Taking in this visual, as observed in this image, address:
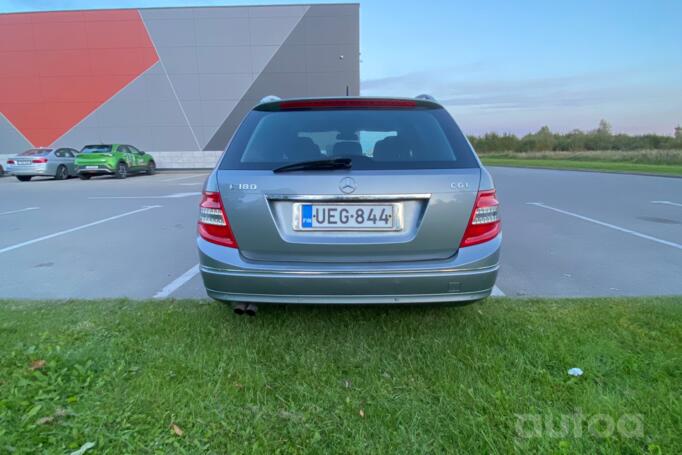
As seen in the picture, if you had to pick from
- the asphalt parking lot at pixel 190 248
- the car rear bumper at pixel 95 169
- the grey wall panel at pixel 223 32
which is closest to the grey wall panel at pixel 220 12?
the grey wall panel at pixel 223 32

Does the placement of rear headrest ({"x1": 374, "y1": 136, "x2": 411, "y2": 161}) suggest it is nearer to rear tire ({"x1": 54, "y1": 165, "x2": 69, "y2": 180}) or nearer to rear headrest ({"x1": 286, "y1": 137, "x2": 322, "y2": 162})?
rear headrest ({"x1": 286, "y1": 137, "x2": 322, "y2": 162})

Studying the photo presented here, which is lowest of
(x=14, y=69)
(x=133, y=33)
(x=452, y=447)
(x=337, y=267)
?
(x=452, y=447)

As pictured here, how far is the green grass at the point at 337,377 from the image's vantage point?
6.02 ft

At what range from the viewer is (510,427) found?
188cm

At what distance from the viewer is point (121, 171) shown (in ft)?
59.2

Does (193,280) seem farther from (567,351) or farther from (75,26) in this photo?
(75,26)

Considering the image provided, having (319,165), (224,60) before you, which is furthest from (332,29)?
(319,165)

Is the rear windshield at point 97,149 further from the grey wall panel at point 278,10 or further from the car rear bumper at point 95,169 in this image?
the grey wall panel at point 278,10

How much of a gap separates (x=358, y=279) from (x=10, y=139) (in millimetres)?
32257

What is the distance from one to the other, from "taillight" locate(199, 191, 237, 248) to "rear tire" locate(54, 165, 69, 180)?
762 inches

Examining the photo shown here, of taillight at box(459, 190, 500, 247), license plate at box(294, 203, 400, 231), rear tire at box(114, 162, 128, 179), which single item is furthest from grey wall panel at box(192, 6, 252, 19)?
taillight at box(459, 190, 500, 247)

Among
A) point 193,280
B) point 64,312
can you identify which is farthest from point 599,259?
point 64,312

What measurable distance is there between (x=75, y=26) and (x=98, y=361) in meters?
29.2
